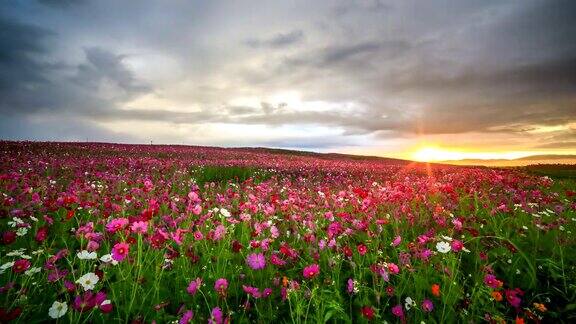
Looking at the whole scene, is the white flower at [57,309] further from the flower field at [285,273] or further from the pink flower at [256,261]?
the pink flower at [256,261]

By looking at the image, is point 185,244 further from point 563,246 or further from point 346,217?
point 563,246

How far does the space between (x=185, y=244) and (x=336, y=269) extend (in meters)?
1.73

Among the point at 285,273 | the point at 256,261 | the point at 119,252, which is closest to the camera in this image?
the point at 119,252

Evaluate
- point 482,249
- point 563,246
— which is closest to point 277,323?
point 482,249

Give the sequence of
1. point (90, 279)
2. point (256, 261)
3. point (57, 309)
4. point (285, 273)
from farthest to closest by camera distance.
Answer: point (285, 273) < point (256, 261) < point (90, 279) < point (57, 309)

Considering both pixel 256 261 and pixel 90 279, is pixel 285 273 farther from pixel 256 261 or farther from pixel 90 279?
pixel 90 279

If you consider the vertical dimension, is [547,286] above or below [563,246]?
below

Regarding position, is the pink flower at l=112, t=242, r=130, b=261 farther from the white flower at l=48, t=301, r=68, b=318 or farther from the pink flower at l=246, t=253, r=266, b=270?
the pink flower at l=246, t=253, r=266, b=270

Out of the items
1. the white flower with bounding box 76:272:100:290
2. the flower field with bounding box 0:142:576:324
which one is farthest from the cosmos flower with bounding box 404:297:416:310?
the white flower with bounding box 76:272:100:290

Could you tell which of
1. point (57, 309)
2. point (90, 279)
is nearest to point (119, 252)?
point (90, 279)

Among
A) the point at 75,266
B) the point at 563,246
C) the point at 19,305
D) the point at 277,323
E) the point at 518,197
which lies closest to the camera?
the point at 19,305

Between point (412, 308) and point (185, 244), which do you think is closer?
point (412, 308)

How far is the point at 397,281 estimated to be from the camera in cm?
363

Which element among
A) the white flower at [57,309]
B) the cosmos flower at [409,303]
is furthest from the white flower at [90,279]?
the cosmos flower at [409,303]
